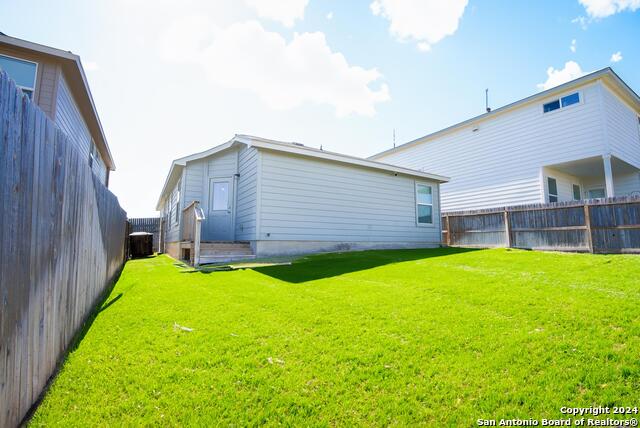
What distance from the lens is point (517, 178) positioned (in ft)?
48.3

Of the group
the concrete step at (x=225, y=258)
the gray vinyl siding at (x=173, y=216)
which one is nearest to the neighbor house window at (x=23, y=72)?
the gray vinyl siding at (x=173, y=216)

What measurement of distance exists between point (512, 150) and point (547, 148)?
1444 mm

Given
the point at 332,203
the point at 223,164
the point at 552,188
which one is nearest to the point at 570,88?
the point at 552,188

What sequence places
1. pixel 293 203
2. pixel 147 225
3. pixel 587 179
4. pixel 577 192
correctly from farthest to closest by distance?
pixel 147 225 → pixel 587 179 → pixel 577 192 → pixel 293 203

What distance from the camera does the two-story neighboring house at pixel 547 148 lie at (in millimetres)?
12562

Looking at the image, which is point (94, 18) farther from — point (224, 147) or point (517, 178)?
point (517, 178)

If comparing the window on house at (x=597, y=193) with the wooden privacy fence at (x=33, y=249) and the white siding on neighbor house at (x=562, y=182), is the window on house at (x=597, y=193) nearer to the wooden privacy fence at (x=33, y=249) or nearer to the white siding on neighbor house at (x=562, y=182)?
the white siding on neighbor house at (x=562, y=182)

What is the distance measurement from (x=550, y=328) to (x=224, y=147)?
10675 mm

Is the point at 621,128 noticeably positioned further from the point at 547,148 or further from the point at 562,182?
the point at 547,148

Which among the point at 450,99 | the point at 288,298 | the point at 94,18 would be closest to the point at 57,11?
the point at 94,18

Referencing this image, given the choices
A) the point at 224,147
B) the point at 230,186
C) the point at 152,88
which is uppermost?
the point at 152,88

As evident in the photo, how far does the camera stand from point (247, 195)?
33.6 ft

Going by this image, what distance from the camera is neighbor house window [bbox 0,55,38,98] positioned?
779cm

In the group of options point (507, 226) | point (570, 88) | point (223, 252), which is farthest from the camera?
point (570, 88)
